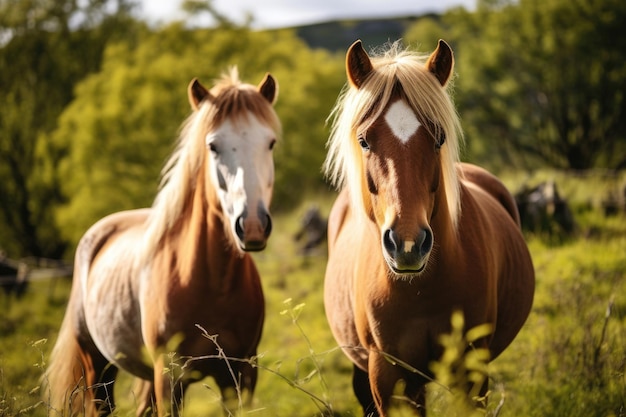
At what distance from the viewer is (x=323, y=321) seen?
25.0 feet

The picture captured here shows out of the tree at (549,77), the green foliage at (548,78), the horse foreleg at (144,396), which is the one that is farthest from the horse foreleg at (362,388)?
the tree at (549,77)

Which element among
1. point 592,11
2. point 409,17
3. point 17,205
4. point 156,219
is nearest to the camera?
point 156,219

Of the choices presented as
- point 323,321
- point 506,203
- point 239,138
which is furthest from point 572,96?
point 239,138

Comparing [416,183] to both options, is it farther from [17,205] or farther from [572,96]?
[17,205]

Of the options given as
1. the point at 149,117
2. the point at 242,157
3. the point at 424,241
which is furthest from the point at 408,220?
the point at 149,117

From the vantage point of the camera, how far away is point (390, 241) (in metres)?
2.21

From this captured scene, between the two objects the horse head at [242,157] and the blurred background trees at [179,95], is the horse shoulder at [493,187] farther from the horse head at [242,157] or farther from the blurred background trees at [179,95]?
the blurred background trees at [179,95]

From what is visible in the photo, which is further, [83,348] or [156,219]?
[83,348]

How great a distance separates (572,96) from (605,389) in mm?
16127

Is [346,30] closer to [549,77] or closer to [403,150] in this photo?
[549,77]

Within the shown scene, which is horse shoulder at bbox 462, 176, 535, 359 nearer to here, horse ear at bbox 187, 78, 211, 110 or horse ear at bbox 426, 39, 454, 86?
horse ear at bbox 426, 39, 454, 86

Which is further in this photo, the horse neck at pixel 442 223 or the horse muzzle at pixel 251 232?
the horse muzzle at pixel 251 232

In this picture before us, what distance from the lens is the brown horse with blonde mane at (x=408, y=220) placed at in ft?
7.54

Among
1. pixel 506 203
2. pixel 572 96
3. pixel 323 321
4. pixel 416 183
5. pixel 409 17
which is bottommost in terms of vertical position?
pixel 409 17
